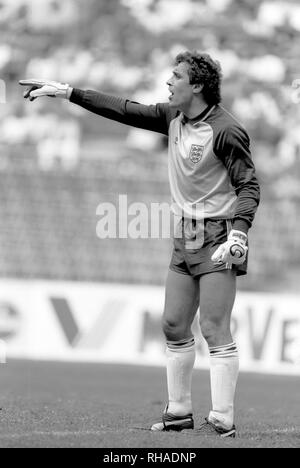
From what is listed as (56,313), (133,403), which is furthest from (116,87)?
(133,403)

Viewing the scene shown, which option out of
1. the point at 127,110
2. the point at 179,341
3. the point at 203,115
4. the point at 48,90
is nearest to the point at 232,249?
the point at 179,341

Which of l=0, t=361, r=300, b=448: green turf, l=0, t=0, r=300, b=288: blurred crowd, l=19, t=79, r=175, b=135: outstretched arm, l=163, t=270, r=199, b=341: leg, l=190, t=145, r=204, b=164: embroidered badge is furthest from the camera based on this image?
l=0, t=0, r=300, b=288: blurred crowd

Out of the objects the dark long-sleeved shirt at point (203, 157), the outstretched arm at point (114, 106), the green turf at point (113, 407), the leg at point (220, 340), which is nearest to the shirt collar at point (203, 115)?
the dark long-sleeved shirt at point (203, 157)

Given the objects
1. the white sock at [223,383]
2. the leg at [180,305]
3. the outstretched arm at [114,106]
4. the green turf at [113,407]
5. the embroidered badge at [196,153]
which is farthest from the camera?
the outstretched arm at [114,106]

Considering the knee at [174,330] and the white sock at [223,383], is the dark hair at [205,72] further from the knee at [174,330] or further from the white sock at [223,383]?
the white sock at [223,383]

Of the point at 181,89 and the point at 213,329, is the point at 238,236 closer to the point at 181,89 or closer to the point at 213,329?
the point at 213,329

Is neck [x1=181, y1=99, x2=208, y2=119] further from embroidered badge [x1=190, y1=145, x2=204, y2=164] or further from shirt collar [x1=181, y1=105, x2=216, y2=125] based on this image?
embroidered badge [x1=190, y1=145, x2=204, y2=164]

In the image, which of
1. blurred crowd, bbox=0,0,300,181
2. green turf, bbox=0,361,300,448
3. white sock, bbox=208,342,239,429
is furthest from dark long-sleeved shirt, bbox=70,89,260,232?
blurred crowd, bbox=0,0,300,181

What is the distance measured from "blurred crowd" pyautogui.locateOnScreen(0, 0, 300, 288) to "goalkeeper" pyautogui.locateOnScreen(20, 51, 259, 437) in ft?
33.5

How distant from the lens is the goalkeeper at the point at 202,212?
5695mm

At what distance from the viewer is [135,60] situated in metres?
17.2

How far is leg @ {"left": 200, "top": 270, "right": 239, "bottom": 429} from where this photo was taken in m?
5.70

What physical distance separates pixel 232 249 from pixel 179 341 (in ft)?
2.52

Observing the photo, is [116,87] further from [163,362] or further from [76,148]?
[163,362]
